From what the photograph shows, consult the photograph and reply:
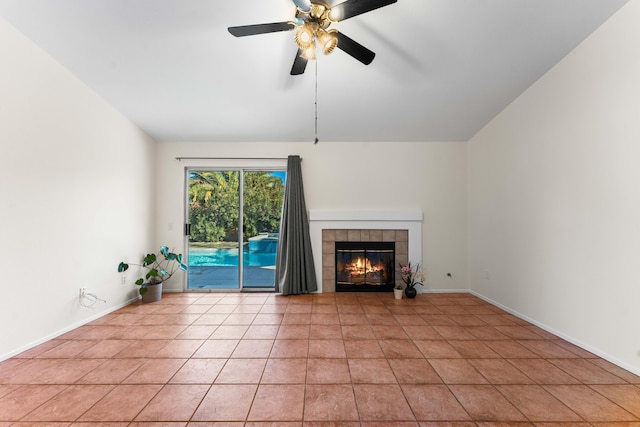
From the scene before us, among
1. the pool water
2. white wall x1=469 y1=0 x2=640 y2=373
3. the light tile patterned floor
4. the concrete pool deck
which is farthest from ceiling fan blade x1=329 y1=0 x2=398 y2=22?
the concrete pool deck

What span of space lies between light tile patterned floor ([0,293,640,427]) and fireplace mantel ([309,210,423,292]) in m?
1.35

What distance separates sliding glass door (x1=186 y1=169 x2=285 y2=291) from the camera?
4656 millimetres

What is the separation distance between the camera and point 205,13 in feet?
7.65

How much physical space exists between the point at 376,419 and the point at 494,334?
1.93 metres

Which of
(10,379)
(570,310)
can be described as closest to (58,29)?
(10,379)

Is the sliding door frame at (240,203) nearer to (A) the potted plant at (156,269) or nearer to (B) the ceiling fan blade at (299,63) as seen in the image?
(A) the potted plant at (156,269)

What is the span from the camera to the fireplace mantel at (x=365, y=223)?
14.9 feet

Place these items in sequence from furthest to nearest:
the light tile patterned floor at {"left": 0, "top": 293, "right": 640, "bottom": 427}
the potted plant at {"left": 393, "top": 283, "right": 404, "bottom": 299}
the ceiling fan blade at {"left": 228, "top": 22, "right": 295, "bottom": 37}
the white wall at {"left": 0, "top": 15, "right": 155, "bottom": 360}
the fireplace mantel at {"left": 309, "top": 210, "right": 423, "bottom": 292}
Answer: the fireplace mantel at {"left": 309, "top": 210, "right": 423, "bottom": 292} → the potted plant at {"left": 393, "top": 283, "right": 404, "bottom": 299} → the white wall at {"left": 0, "top": 15, "right": 155, "bottom": 360} → the ceiling fan blade at {"left": 228, "top": 22, "right": 295, "bottom": 37} → the light tile patterned floor at {"left": 0, "top": 293, "right": 640, "bottom": 427}

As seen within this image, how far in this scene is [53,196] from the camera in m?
2.77

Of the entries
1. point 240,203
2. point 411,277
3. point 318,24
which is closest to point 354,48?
point 318,24

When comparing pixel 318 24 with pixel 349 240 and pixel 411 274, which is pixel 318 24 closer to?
pixel 349 240

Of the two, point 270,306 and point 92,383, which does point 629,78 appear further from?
point 92,383

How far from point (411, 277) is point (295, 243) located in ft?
6.26

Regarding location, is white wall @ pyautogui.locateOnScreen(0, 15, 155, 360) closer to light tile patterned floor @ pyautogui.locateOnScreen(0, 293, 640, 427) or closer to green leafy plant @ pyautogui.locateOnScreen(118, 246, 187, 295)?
green leafy plant @ pyautogui.locateOnScreen(118, 246, 187, 295)
